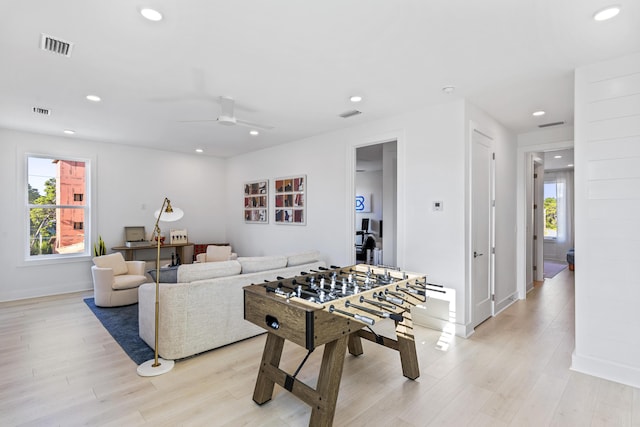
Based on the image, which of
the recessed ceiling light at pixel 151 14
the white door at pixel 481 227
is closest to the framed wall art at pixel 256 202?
the white door at pixel 481 227

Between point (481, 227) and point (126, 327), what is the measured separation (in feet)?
15.0

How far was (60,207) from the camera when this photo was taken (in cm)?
544

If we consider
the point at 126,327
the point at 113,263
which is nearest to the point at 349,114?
the point at 126,327

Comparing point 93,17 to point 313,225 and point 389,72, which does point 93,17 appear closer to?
point 389,72

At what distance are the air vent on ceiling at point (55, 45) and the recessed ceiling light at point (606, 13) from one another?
3771mm

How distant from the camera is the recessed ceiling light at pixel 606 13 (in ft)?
6.52

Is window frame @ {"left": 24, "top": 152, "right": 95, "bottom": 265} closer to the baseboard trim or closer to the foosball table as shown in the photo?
the foosball table

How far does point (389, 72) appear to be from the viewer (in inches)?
115

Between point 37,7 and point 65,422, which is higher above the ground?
point 37,7

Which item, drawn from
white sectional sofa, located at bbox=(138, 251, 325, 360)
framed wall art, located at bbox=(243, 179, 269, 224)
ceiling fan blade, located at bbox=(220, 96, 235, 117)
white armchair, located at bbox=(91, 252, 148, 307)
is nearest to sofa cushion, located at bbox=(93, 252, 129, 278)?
white armchair, located at bbox=(91, 252, 148, 307)

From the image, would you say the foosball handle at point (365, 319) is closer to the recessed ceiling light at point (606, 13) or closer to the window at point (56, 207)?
the recessed ceiling light at point (606, 13)

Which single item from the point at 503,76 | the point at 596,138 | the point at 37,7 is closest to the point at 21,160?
the point at 37,7

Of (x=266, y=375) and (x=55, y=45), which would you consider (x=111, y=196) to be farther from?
(x=266, y=375)

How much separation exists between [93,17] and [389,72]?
2325mm
